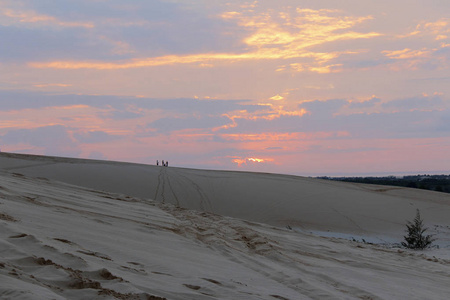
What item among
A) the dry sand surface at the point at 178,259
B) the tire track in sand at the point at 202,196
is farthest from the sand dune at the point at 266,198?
the dry sand surface at the point at 178,259

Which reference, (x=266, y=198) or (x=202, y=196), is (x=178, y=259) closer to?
(x=202, y=196)

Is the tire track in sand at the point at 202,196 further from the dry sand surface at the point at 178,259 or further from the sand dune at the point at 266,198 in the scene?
the dry sand surface at the point at 178,259

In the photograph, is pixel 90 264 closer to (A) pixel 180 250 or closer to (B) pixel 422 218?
(A) pixel 180 250

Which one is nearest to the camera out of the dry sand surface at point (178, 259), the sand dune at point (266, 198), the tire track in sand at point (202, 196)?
the dry sand surface at point (178, 259)

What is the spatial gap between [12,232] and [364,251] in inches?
283

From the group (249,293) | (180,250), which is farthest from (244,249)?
(249,293)

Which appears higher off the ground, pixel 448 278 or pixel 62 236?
pixel 62 236

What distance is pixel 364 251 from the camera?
33.7 ft

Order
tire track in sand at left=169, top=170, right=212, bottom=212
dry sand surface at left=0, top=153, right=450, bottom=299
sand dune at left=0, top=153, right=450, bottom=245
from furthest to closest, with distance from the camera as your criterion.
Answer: tire track in sand at left=169, top=170, right=212, bottom=212, sand dune at left=0, top=153, right=450, bottom=245, dry sand surface at left=0, top=153, right=450, bottom=299

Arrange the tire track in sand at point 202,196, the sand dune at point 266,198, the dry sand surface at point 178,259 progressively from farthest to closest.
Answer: the tire track in sand at point 202,196, the sand dune at point 266,198, the dry sand surface at point 178,259

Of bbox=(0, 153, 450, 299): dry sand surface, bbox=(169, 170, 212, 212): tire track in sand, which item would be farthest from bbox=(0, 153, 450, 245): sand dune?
bbox=(0, 153, 450, 299): dry sand surface

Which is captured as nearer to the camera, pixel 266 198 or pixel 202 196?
pixel 202 196

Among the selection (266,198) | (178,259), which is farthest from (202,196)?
(178,259)

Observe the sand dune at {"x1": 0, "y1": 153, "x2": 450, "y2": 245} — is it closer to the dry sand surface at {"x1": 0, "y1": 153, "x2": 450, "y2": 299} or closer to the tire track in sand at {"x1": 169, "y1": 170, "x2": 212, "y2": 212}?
the tire track in sand at {"x1": 169, "y1": 170, "x2": 212, "y2": 212}
